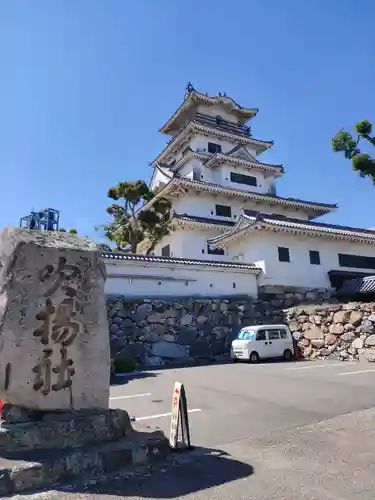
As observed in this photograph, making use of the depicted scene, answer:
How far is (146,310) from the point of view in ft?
50.1

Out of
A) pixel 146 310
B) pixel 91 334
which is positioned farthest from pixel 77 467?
pixel 146 310

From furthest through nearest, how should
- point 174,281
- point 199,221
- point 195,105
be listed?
point 195,105 → point 199,221 → point 174,281

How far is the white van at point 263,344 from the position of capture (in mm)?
14297

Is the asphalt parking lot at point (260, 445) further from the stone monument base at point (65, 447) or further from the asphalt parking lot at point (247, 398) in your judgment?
the stone monument base at point (65, 447)

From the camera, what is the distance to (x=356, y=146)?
12125 mm

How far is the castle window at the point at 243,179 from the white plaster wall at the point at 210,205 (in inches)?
75.5

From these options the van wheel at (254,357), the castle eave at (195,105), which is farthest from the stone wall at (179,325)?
the castle eave at (195,105)

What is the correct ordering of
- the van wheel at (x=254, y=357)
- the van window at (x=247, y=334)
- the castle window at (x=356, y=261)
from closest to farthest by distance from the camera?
the van wheel at (x=254, y=357)
the van window at (x=247, y=334)
the castle window at (x=356, y=261)

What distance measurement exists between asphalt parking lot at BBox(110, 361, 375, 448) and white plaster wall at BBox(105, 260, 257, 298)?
14.9ft

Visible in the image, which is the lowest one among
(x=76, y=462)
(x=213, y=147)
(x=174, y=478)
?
(x=174, y=478)

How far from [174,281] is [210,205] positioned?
33.9 ft

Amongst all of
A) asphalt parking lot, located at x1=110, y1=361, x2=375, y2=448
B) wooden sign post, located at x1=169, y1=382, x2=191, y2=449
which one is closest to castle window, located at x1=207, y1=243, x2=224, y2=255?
asphalt parking lot, located at x1=110, y1=361, x2=375, y2=448

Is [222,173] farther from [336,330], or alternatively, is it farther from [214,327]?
[336,330]

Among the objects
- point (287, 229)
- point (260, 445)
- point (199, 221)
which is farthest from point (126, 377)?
point (199, 221)
